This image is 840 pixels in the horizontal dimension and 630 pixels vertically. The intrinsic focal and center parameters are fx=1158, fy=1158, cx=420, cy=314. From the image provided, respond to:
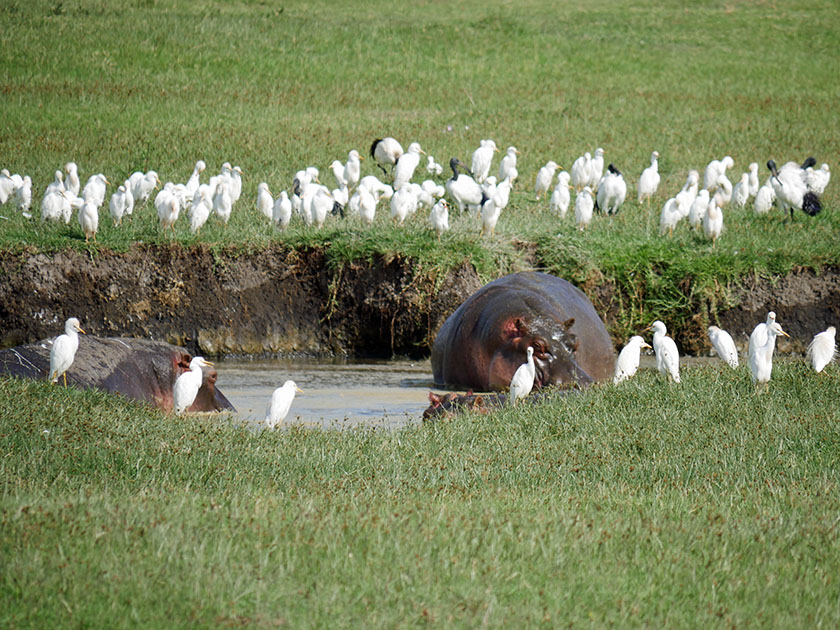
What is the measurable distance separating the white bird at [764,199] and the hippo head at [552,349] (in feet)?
30.3

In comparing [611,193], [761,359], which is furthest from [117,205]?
[761,359]

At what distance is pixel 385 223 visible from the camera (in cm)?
1562

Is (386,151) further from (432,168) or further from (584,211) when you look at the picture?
(584,211)

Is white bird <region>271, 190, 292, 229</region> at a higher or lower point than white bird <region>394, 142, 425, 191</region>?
lower

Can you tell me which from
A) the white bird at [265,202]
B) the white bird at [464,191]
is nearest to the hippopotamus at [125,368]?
the white bird at [265,202]

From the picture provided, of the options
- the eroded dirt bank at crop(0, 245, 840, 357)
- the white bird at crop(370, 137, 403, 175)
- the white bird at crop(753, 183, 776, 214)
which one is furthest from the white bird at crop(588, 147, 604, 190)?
the eroded dirt bank at crop(0, 245, 840, 357)

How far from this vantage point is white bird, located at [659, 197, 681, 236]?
16.2m

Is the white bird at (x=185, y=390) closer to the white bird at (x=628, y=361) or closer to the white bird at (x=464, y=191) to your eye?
the white bird at (x=628, y=361)

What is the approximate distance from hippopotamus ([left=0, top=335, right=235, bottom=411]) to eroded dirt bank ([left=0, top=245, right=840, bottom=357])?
405cm

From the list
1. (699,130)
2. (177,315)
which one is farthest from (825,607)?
(699,130)

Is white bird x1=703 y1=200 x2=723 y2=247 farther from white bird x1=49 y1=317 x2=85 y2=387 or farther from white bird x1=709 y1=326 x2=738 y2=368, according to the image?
white bird x1=49 y1=317 x2=85 y2=387

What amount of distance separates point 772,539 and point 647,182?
48.4ft

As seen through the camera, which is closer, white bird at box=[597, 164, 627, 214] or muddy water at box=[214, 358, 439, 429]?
muddy water at box=[214, 358, 439, 429]

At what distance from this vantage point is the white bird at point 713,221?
15.3 metres
